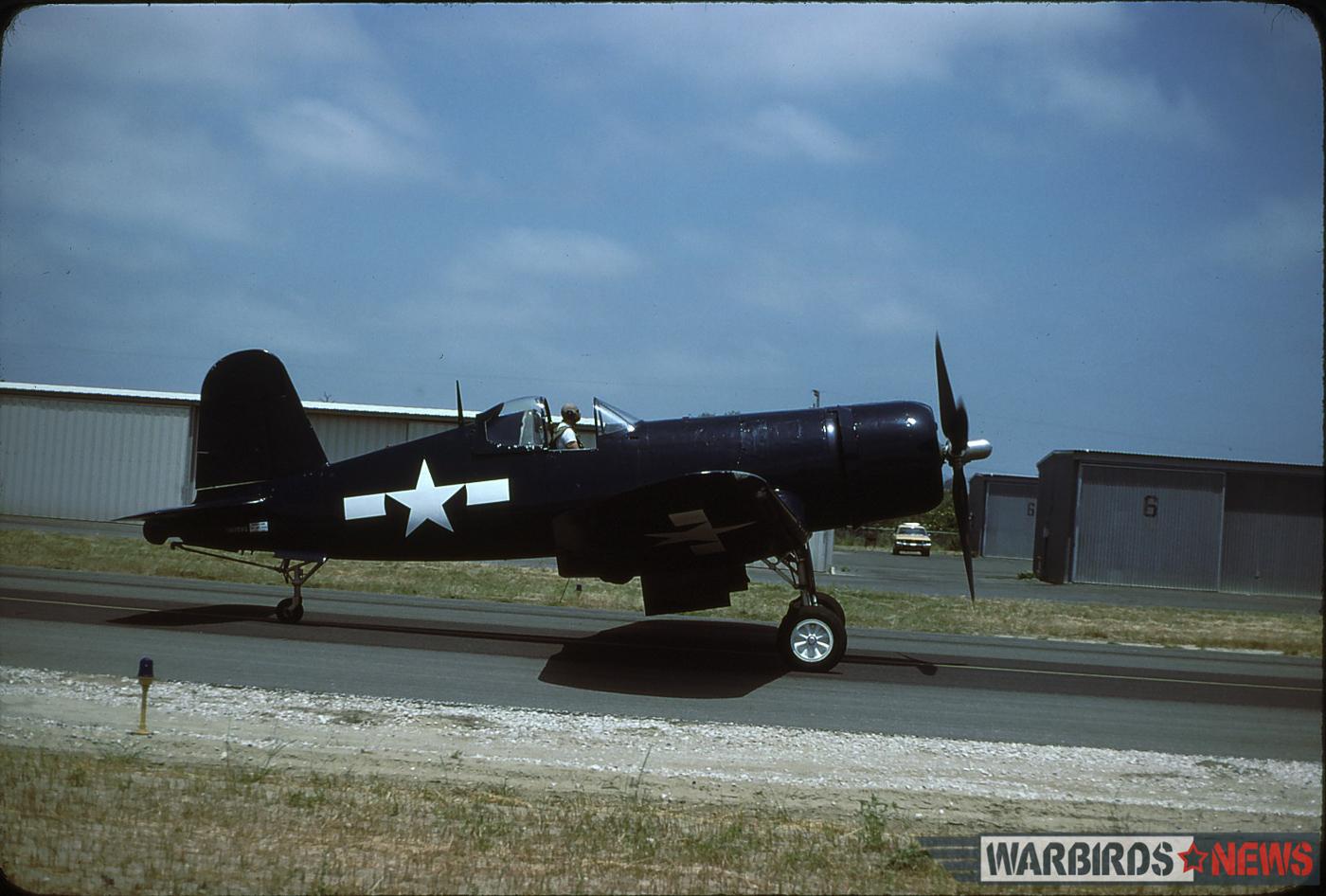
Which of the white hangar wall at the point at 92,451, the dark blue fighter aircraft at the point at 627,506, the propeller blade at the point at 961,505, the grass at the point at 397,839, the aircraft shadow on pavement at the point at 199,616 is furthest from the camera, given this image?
the white hangar wall at the point at 92,451

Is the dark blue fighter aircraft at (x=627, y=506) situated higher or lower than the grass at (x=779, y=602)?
higher

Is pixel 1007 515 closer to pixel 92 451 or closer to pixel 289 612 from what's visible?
pixel 92 451

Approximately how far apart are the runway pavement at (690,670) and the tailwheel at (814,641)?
17 cm

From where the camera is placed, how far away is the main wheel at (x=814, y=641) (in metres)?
9.81

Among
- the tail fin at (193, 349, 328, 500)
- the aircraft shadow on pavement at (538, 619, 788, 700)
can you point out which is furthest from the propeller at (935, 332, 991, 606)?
the tail fin at (193, 349, 328, 500)

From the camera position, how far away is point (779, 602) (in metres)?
17.3

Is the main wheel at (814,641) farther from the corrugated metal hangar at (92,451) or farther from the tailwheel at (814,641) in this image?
the corrugated metal hangar at (92,451)

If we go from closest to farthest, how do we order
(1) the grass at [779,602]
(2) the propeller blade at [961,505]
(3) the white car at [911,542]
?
(2) the propeller blade at [961,505] < (1) the grass at [779,602] < (3) the white car at [911,542]

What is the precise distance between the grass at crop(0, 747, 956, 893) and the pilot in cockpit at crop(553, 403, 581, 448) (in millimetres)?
5085

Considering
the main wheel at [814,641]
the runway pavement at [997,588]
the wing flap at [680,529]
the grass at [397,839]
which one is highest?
the wing flap at [680,529]

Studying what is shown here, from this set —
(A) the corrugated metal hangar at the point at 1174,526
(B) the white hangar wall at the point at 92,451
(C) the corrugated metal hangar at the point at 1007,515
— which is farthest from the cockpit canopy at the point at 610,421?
(C) the corrugated metal hangar at the point at 1007,515

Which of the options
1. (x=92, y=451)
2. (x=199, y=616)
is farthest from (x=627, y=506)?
(x=92, y=451)

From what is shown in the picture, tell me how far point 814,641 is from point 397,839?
6.02 metres

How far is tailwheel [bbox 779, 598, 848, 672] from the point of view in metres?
9.81
